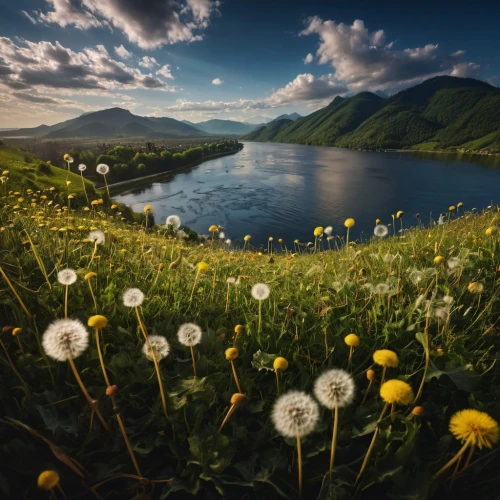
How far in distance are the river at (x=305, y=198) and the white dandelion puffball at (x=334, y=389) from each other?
39113 millimetres

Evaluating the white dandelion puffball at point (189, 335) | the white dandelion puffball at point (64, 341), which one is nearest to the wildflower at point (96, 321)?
the white dandelion puffball at point (64, 341)

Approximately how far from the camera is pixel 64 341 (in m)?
1.92

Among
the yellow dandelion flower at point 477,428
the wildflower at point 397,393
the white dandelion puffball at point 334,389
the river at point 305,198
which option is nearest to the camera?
the yellow dandelion flower at point 477,428

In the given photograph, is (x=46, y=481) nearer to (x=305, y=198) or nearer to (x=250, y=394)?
(x=250, y=394)

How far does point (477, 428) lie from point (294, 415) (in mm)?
871

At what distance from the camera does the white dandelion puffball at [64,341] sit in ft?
6.19

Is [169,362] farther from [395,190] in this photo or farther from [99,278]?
[395,190]

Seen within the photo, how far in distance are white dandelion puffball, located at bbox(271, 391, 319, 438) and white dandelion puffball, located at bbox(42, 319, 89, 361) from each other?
4.32 ft

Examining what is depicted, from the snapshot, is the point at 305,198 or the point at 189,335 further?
the point at 305,198

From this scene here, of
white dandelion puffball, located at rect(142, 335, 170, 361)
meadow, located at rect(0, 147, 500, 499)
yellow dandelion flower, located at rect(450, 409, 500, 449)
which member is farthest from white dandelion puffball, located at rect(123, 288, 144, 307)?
yellow dandelion flower, located at rect(450, 409, 500, 449)

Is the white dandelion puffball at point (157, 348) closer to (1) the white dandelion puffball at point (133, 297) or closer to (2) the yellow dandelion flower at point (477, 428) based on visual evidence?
(1) the white dandelion puffball at point (133, 297)

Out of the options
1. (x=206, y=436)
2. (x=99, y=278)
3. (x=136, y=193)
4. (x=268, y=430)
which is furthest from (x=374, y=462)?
(x=136, y=193)

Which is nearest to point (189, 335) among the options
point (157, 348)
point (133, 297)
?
point (157, 348)

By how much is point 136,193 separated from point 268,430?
3417 inches
